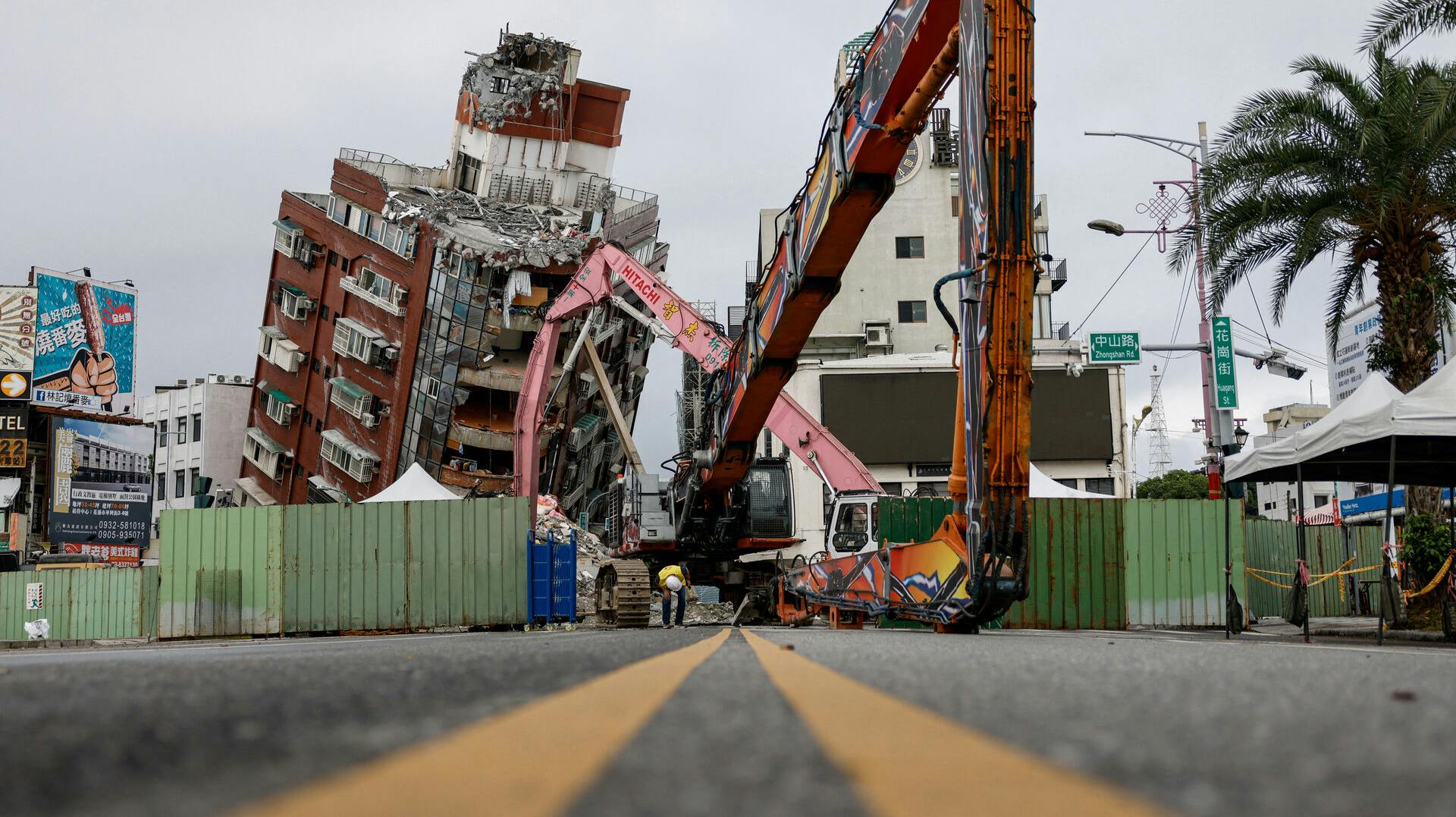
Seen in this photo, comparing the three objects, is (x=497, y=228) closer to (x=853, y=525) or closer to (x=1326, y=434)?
(x=853, y=525)

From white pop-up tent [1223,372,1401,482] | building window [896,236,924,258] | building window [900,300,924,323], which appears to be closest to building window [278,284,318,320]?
building window [900,300,924,323]

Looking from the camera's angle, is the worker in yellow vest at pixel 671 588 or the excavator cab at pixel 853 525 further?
the worker in yellow vest at pixel 671 588

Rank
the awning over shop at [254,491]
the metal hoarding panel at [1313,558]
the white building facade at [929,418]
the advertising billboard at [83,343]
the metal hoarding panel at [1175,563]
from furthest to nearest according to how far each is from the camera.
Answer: the advertising billboard at [83,343] → the awning over shop at [254,491] → the white building facade at [929,418] → the metal hoarding panel at [1313,558] → the metal hoarding panel at [1175,563]

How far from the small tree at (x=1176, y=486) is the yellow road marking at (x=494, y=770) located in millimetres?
81462

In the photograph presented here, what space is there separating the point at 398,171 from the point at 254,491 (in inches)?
722

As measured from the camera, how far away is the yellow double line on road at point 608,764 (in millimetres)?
1578

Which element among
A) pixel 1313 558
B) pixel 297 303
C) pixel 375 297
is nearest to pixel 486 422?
pixel 375 297

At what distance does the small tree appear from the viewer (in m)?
82.8

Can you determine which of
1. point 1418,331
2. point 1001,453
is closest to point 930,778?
point 1001,453

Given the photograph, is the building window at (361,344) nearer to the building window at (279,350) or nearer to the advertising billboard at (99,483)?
the building window at (279,350)

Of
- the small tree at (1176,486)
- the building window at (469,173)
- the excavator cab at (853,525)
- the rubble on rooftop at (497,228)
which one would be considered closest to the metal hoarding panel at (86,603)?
the excavator cab at (853,525)

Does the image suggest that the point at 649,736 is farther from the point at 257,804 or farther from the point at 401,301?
the point at 401,301

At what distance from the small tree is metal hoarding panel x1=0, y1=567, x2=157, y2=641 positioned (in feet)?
215

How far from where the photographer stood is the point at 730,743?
2.16 meters
